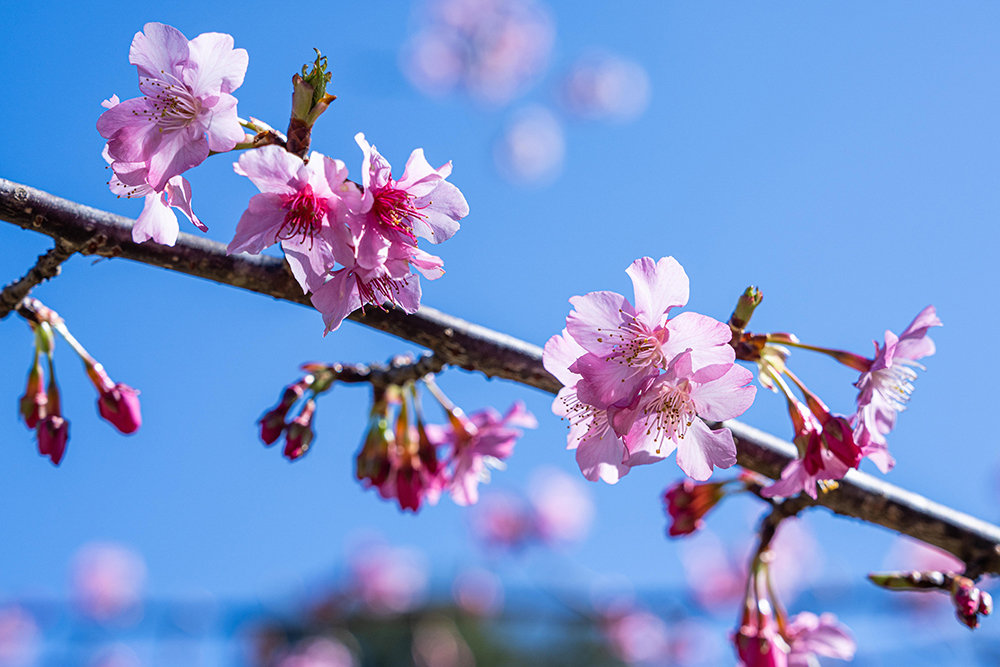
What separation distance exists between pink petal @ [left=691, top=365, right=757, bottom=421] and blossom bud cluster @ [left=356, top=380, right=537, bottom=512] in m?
0.90

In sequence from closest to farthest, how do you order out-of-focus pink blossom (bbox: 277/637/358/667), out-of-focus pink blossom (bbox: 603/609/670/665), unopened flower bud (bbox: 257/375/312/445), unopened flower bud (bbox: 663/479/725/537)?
unopened flower bud (bbox: 257/375/312/445) < unopened flower bud (bbox: 663/479/725/537) < out-of-focus pink blossom (bbox: 603/609/670/665) < out-of-focus pink blossom (bbox: 277/637/358/667)

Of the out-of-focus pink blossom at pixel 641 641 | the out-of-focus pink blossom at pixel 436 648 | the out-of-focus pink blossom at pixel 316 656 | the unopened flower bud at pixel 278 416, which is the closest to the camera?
the unopened flower bud at pixel 278 416

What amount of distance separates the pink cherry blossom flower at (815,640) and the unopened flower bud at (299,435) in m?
1.44

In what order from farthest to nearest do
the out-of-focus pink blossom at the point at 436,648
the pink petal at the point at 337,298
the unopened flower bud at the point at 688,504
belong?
the out-of-focus pink blossom at the point at 436,648 < the unopened flower bud at the point at 688,504 < the pink petal at the point at 337,298

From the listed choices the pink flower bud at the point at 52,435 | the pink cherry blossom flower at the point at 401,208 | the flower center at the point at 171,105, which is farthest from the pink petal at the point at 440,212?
the pink flower bud at the point at 52,435

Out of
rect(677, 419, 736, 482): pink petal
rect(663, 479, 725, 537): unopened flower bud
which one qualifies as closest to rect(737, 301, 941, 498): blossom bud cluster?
rect(677, 419, 736, 482): pink petal

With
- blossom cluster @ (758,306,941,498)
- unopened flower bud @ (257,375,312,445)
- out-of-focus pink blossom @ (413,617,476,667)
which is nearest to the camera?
blossom cluster @ (758,306,941,498)

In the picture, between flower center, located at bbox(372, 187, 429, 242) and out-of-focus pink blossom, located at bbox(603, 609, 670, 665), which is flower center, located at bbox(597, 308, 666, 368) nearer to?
flower center, located at bbox(372, 187, 429, 242)

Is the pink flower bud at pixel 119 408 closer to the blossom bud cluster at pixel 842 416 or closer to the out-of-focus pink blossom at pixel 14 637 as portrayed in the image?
the blossom bud cluster at pixel 842 416

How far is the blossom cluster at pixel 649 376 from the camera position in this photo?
1.27 meters

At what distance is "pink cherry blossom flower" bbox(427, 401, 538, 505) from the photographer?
2.16m

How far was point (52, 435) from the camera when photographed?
188cm

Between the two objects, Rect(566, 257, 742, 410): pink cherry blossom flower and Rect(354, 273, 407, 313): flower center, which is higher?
Rect(566, 257, 742, 410): pink cherry blossom flower

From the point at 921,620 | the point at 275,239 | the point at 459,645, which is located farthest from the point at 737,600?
the point at 275,239
